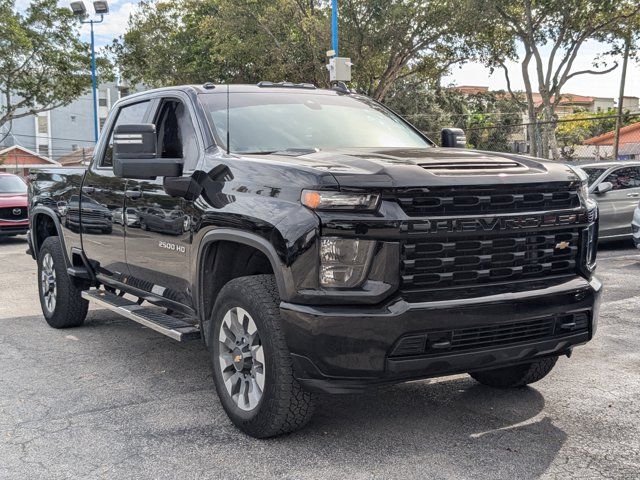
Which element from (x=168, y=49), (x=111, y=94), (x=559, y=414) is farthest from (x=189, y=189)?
(x=111, y=94)

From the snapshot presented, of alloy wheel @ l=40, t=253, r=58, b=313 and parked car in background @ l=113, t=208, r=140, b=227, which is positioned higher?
parked car in background @ l=113, t=208, r=140, b=227

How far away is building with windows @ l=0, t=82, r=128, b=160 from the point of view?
64875 millimetres

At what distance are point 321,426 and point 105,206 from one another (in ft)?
8.62

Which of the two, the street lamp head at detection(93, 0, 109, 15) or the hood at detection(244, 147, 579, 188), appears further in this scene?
the street lamp head at detection(93, 0, 109, 15)

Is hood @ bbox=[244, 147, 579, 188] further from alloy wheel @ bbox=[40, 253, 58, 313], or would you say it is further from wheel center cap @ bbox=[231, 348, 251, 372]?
alloy wheel @ bbox=[40, 253, 58, 313]

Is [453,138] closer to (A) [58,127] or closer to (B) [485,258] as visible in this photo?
(B) [485,258]

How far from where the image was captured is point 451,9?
2348cm

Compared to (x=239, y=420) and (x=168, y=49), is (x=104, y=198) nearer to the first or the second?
(x=239, y=420)

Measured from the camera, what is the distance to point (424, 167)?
3.71 meters

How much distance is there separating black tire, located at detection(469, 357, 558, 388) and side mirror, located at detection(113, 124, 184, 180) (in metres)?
2.35

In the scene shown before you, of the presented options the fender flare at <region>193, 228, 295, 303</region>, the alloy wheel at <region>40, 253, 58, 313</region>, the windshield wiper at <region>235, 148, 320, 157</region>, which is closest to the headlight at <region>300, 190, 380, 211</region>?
the fender flare at <region>193, 228, 295, 303</region>

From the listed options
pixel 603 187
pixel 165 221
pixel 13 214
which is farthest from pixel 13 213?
pixel 165 221

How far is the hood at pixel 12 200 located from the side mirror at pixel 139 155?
1288cm

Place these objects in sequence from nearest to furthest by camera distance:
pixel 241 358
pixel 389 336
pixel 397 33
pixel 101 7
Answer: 1. pixel 389 336
2. pixel 241 358
3. pixel 397 33
4. pixel 101 7
